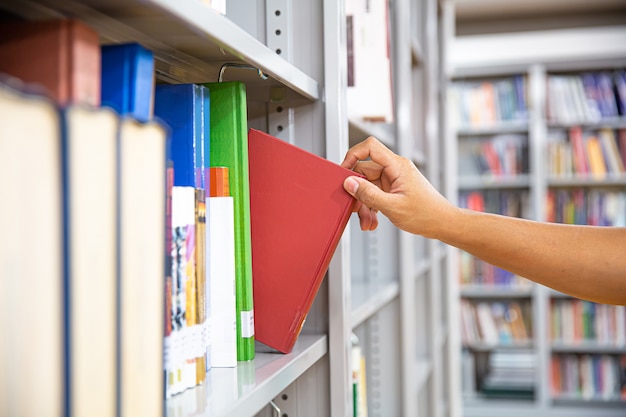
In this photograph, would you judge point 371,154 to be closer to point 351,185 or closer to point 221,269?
point 351,185

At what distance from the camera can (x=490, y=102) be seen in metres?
4.72

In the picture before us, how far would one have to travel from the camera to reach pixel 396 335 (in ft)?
6.63

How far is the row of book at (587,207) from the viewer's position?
448 cm

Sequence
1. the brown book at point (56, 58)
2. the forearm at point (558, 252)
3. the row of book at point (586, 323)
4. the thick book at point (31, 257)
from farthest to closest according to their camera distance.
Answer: the row of book at point (586, 323), the forearm at point (558, 252), the brown book at point (56, 58), the thick book at point (31, 257)

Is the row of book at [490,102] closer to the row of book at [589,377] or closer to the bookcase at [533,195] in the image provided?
the bookcase at [533,195]

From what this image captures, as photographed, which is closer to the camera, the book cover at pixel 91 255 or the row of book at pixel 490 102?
the book cover at pixel 91 255

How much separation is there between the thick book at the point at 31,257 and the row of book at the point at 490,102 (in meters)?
4.57

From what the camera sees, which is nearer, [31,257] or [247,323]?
[31,257]

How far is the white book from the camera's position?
81 cm

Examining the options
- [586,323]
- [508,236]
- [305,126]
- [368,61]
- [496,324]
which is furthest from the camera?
[496,324]

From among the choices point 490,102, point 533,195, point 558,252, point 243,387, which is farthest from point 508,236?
point 490,102

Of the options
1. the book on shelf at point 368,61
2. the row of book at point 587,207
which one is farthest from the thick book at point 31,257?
the row of book at point 587,207

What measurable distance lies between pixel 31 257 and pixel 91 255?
0.05 metres

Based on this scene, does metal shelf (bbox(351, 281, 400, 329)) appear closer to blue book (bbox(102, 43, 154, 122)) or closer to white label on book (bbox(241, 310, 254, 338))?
white label on book (bbox(241, 310, 254, 338))
